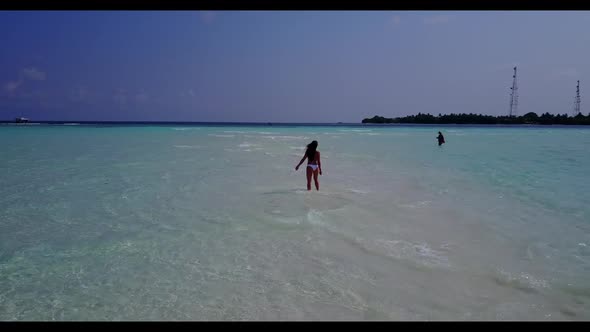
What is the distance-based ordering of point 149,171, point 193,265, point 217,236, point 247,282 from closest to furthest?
point 247,282 → point 193,265 → point 217,236 → point 149,171

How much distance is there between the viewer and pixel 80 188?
1010 cm

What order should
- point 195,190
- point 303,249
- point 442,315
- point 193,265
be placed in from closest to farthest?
point 442,315 < point 193,265 < point 303,249 < point 195,190

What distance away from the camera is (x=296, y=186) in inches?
433

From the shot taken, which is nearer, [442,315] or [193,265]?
[442,315]

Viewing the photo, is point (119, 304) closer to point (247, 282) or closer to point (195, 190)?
point (247, 282)

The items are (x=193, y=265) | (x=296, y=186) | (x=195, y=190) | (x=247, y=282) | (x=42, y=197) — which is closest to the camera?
(x=247, y=282)

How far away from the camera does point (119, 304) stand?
12.3 ft

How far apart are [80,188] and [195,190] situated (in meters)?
3.29

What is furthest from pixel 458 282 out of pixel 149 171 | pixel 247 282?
pixel 149 171

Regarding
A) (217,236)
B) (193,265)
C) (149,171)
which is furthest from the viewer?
Answer: (149,171)

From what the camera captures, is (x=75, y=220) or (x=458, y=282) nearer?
(x=458, y=282)

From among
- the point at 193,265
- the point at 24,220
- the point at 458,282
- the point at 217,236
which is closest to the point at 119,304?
the point at 193,265

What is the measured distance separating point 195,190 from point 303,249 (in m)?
5.56

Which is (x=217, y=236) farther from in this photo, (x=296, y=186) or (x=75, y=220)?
(x=296, y=186)
